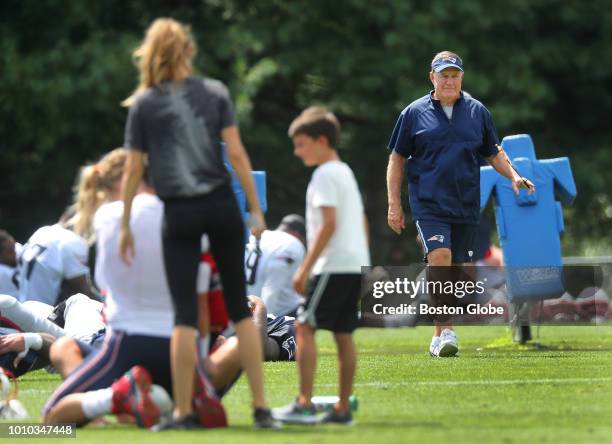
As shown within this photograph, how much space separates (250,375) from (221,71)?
67.1ft

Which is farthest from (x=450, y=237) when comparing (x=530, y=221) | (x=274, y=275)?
(x=274, y=275)

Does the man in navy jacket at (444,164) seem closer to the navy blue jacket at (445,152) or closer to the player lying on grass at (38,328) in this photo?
the navy blue jacket at (445,152)

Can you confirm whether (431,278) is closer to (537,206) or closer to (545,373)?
(537,206)

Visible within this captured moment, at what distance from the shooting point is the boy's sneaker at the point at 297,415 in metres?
7.71

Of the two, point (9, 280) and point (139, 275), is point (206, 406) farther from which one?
point (9, 280)

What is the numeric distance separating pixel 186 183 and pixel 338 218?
75 cm

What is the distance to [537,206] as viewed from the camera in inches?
537

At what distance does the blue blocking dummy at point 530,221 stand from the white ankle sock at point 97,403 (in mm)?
6415

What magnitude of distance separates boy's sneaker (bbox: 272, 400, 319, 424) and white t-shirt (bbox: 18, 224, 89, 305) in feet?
20.7

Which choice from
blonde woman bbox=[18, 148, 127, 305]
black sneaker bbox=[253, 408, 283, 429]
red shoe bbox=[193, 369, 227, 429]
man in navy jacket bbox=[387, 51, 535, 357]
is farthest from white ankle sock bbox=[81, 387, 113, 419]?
blonde woman bbox=[18, 148, 127, 305]

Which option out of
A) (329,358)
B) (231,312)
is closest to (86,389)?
(231,312)

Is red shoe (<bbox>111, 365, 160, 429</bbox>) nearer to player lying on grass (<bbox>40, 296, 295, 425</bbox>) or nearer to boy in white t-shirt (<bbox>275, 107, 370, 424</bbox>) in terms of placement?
player lying on grass (<bbox>40, 296, 295, 425</bbox>)

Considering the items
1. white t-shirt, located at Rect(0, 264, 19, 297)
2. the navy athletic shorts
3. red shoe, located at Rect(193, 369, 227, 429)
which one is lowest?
red shoe, located at Rect(193, 369, 227, 429)

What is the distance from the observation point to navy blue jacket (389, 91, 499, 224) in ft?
39.1
